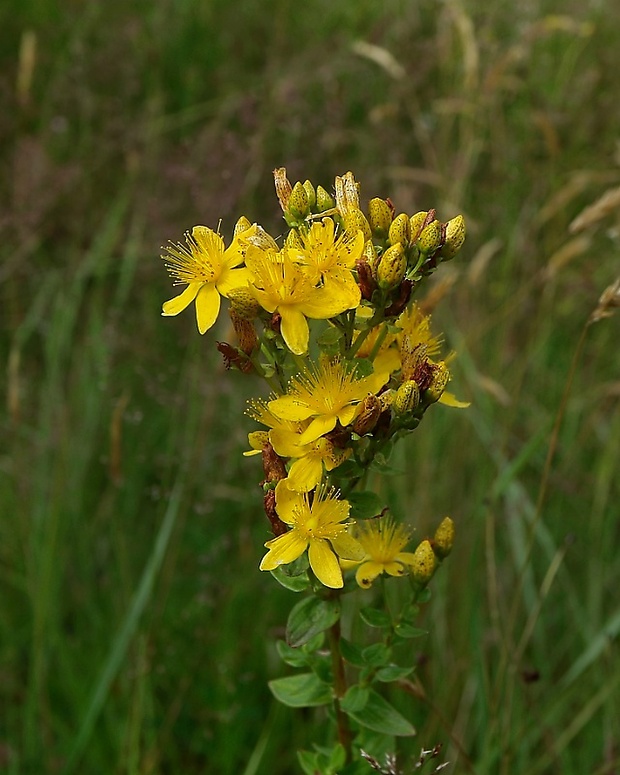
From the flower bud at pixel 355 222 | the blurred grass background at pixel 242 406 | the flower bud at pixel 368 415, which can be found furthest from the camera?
the blurred grass background at pixel 242 406

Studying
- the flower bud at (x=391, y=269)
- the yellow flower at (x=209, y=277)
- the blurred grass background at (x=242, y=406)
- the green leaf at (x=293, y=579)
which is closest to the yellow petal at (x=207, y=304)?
the yellow flower at (x=209, y=277)

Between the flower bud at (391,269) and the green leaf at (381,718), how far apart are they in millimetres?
561

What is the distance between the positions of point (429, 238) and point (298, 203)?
0.20 meters

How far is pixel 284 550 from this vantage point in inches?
40.6

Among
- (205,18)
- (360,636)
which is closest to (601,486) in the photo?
(360,636)

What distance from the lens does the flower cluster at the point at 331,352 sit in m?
1.03

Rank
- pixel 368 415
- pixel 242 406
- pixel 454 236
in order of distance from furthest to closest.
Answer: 1. pixel 242 406
2. pixel 454 236
3. pixel 368 415

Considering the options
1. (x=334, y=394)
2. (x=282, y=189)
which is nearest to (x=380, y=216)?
(x=282, y=189)

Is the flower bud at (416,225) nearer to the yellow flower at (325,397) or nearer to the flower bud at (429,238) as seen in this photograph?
the flower bud at (429,238)

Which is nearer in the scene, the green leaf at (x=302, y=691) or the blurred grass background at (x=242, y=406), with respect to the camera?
the green leaf at (x=302, y=691)

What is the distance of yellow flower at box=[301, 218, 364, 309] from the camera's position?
3.41 feet

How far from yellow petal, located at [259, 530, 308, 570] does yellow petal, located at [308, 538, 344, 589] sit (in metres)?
0.01

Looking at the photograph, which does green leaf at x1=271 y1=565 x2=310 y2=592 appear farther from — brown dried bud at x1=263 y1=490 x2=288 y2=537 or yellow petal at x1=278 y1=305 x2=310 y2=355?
yellow petal at x1=278 y1=305 x2=310 y2=355

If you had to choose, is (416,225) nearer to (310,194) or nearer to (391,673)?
(310,194)
